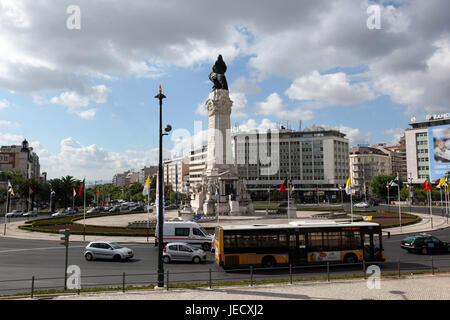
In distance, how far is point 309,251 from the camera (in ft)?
65.9

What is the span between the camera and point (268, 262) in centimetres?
1997

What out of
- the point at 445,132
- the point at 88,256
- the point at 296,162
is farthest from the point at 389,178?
the point at 88,256

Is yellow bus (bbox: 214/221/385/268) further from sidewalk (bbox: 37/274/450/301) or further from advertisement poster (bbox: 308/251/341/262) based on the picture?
sidewalk (bbox: 37/274/450/301)

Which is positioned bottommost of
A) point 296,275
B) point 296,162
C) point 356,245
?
point 296,275

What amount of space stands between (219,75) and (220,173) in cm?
1968

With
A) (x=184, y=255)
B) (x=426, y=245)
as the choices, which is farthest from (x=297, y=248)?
(x=426, y=245)

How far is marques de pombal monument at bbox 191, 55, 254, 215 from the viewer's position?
2271 inches

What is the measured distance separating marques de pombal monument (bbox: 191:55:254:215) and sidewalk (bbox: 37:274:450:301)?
4145 cm

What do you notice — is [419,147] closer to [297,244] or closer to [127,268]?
[297,244]

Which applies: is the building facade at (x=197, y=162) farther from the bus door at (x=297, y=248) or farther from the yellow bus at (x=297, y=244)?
the bus door at (x=297, y=248)

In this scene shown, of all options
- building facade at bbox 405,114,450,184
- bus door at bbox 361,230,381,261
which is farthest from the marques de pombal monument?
building facade at bbox 405,114,450,184
